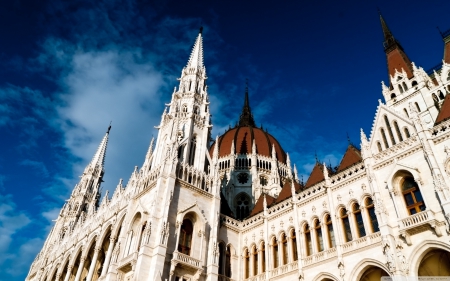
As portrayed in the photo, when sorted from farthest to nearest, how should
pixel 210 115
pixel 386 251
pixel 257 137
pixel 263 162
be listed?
pixel 257 137, pixel 263 162, pixel 210 115, pixel 386 251

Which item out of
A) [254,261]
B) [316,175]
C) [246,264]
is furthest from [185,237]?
[316,175]

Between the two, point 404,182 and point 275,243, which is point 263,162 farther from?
point 404,182

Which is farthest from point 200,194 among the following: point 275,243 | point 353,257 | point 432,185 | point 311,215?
point 432,185

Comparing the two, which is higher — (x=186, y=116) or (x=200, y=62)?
(x=200, y=62)

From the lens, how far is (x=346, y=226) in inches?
822

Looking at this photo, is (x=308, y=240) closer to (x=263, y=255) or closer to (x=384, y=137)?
(x=263, y=255)

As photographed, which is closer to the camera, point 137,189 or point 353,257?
point 353,257

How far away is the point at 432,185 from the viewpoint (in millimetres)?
17219

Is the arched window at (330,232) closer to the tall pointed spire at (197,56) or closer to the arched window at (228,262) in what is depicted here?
the arched window at (228,262)

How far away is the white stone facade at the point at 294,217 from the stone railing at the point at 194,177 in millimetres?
109

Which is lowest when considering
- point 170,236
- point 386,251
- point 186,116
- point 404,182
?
point 386,251

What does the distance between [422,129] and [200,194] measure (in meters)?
16.0

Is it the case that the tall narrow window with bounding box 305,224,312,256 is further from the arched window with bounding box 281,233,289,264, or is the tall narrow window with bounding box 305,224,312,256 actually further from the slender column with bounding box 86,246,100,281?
the slender column with bounding box 86,246,100,281

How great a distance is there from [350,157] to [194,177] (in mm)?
12233
